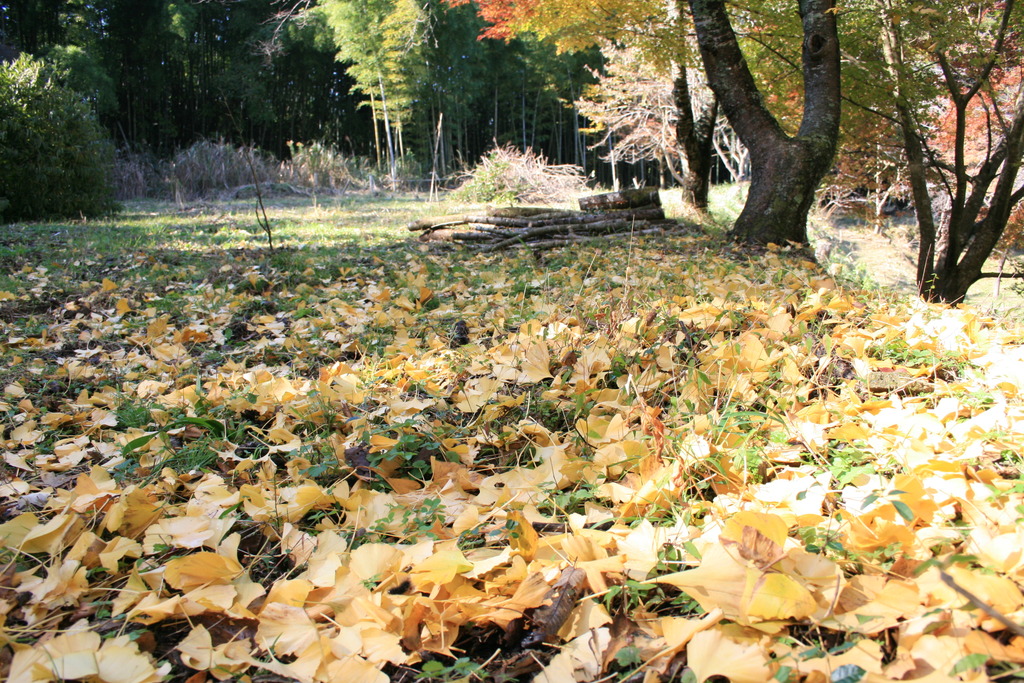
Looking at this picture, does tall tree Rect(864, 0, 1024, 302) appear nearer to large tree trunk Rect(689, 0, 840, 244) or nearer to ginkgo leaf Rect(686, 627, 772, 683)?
large tree trunk Rect(689, 0, 840, 244)

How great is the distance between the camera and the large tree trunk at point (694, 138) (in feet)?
24.3

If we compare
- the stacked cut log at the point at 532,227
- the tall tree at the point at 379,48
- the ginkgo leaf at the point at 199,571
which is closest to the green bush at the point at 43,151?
the stacked cut log at the point at 532,227

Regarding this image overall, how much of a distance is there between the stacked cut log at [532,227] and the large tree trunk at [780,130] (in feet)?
3.27

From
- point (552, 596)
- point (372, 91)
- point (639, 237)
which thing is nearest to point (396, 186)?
point (372, 91)

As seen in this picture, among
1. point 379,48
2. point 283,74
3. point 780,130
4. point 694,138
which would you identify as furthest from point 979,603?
point 283,74

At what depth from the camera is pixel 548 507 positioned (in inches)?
40.0

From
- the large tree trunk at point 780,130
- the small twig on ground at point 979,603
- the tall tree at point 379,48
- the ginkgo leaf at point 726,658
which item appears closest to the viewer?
the small twig on ground at point 979,603

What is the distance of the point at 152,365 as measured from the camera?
2.15 meters

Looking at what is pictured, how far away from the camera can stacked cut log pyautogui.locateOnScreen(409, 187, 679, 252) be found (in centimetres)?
484

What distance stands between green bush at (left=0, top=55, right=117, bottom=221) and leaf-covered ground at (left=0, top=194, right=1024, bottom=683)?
669 cm

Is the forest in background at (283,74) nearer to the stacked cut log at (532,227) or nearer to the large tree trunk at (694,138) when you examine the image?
the large tree trunk at (694,138)

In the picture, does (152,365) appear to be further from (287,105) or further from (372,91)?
(287,105)

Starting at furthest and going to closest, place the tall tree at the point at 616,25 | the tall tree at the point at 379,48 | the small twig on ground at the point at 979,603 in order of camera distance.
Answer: the tall tree at the point at 379,48 → the tall tree at the point at 616,25 → the small twig on ground at the point at 979,603

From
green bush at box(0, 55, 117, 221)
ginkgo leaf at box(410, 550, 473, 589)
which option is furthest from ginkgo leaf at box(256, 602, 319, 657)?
green bush at box(0, 55, 117, 221)
